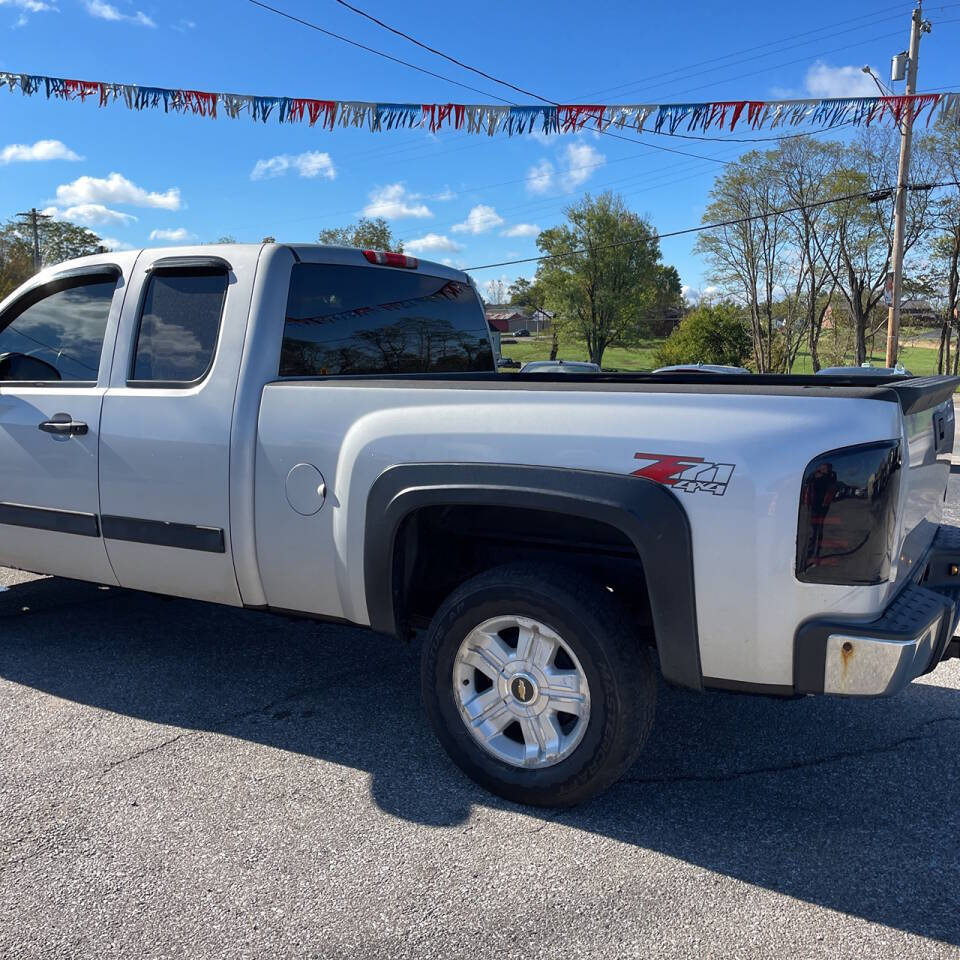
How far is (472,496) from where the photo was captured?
114 inches

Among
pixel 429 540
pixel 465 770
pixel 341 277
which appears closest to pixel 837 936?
pixel 465 770

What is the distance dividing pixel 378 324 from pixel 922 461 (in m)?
2.32

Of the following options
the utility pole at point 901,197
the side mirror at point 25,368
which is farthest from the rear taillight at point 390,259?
the utility pole at point 901,197

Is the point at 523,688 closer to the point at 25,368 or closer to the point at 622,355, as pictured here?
the point at 25,368

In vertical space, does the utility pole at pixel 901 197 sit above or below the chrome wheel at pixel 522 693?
above

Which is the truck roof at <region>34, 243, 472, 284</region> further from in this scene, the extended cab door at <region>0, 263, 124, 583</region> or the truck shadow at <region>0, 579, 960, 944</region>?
the truck shadow at <region>0, 579, 960, 944</region>

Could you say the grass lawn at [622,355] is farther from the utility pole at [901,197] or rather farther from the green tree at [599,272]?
the utility pole at [901,197]

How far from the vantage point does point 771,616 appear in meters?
2.53

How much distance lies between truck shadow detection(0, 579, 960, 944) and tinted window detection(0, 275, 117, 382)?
1.42 meters

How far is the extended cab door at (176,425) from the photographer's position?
353 cm

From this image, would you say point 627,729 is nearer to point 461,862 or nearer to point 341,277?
point 461,862

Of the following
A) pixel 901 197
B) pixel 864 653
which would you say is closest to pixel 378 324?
pixel 864 653

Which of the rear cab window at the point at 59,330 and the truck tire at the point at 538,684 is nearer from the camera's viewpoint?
the truck tire at the point at 538,684

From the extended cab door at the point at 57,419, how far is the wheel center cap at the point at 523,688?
2020 mm
